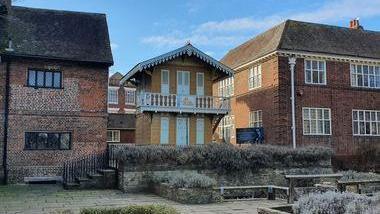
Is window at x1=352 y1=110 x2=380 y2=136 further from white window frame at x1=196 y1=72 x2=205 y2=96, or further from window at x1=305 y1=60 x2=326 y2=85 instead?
white window frame at x1=196 y1=72 x2=205 y2=96

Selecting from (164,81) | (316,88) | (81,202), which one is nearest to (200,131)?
(164,81)

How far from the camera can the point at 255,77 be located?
32000mm

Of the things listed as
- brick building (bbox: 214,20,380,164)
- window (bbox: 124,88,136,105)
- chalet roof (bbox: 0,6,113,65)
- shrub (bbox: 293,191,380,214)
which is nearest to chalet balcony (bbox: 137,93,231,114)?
chalet roof (bbox: 0,6,113,65)

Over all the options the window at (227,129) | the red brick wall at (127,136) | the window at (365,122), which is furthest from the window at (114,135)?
the window at (365,122)

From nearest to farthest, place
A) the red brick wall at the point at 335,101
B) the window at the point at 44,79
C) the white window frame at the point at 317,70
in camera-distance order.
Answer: the window at the point at 44,79
the red brick wall at the point at 335,101
the white window frame at the point at 317,70

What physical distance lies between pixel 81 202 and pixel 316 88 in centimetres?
1992

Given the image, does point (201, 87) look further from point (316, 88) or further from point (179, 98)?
point (316, 88)

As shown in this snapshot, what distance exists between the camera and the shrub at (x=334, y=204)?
891cm

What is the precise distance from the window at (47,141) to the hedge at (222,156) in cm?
701

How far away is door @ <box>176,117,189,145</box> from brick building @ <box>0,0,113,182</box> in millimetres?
4882

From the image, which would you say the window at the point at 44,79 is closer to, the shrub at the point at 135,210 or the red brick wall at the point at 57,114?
the red brick wall at the point at 57,114

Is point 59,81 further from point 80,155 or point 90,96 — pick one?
point 80,155

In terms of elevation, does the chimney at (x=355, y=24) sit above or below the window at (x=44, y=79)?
above

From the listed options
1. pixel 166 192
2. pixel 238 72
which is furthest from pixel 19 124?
pixel 238 72
